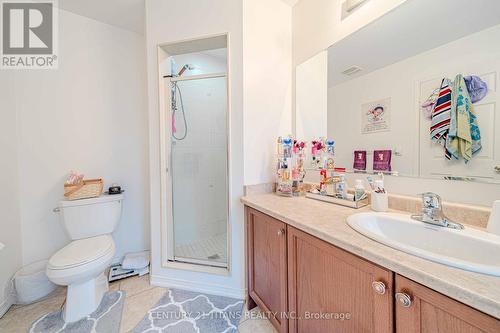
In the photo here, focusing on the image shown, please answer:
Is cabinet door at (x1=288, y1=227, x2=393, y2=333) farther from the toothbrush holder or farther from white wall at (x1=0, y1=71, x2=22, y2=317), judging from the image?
white wall at (x1=0, y1=71, x2=22, y2=317)

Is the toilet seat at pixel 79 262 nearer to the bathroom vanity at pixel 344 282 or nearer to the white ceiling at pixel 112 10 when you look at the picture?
the bathroom vanity at pixel 344 282

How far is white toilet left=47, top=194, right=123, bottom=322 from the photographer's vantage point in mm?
1210

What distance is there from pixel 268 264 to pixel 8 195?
202 centimetres

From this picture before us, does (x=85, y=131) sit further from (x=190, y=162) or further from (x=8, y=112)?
(x=190, y=162)

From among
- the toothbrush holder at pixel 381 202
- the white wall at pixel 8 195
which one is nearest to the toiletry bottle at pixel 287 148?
the toothbrush holder at pixel 381 202

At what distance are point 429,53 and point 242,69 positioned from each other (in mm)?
1061

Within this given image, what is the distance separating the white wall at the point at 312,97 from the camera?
4.66ft

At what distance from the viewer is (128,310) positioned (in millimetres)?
1359

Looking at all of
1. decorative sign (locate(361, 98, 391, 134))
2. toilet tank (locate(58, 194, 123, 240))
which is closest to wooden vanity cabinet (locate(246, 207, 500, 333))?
decorative sign (locate(361, 98, 391, 134))

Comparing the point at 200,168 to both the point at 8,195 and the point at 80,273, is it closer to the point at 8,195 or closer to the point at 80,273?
the point at 80,273

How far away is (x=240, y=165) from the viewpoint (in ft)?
4.81

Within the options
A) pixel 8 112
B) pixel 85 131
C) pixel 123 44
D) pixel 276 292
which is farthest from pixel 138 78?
pixel 276 292

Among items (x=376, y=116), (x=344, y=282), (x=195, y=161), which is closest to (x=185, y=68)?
(x=195, y=161)

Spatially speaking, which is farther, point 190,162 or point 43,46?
point 190,162
